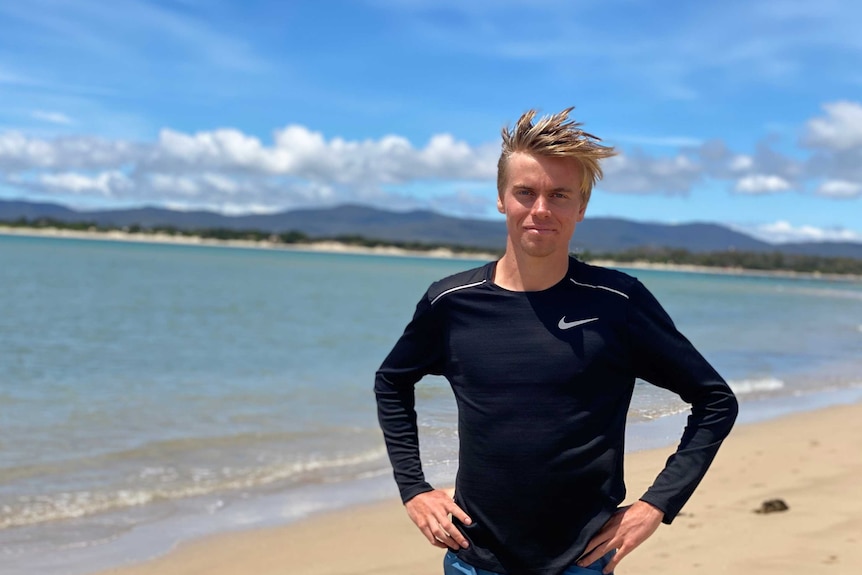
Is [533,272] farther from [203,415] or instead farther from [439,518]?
[203,415]

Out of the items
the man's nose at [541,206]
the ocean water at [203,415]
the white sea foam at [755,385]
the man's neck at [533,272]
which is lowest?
the ocean water at [203,415]

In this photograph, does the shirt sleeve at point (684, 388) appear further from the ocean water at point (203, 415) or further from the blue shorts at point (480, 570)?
the ocean water at point (203, 415)

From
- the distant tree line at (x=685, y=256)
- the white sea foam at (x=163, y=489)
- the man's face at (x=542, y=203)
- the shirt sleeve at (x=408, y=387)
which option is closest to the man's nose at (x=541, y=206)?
the man's face at (x=542, y=203)

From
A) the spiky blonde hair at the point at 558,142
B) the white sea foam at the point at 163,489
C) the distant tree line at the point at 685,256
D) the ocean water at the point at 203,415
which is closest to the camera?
the spiky blonde hair at the point at 558,142

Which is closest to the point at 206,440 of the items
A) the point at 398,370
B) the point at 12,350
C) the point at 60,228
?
the point at 398,370

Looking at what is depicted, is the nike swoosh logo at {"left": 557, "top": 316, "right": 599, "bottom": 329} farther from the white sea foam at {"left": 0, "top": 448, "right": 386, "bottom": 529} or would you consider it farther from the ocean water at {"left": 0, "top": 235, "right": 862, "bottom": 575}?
the white sea foam at {"left": 0, "top": 448, "right": 386, "bottom": 529}

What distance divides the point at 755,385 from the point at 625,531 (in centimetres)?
1539

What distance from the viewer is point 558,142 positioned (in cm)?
218

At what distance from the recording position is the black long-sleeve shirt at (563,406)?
219cm

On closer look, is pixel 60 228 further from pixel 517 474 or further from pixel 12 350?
pixel 517 474

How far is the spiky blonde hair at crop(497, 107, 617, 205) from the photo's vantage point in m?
2.18

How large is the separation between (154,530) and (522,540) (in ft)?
17.9

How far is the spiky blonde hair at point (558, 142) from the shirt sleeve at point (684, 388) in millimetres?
345

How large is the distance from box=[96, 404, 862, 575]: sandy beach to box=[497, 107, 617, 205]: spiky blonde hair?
12.3ft
